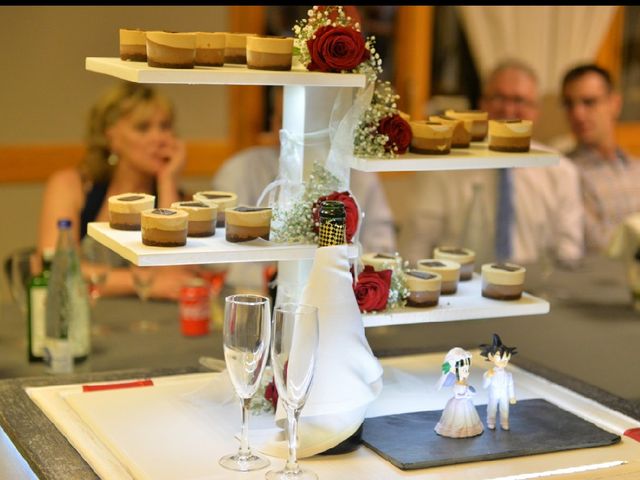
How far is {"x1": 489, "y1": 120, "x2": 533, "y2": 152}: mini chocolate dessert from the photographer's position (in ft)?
6.61

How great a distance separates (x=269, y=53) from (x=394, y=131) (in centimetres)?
25

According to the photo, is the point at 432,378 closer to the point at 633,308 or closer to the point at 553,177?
the point at 633,308

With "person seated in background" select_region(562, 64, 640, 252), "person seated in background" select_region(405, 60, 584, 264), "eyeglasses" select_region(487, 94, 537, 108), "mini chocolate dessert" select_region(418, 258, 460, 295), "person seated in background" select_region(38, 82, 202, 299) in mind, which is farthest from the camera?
"person seated in background" select_region(562, 64, 640, 252)

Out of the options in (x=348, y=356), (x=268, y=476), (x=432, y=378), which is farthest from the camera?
(x=432, y=378)

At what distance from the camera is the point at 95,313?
2.64 meters

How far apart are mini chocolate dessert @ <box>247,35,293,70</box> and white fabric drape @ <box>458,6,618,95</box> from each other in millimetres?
3893

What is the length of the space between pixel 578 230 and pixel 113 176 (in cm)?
169

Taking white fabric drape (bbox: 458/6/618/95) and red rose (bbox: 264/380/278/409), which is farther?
white fabric drape (bbox: 458/6/618/95)

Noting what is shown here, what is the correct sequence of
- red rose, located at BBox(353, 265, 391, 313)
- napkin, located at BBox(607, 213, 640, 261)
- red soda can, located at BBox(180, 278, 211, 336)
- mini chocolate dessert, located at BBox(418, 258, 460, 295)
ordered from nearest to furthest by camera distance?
red rose, located at BBox(353, 265, 391, 313)
mini chocolate dessert, located at BBox(418, 258, 460, 295)
red soda can, located at BBox(180, 278, 211, 336)
napkin, located at BBox(607, 213, 640, 261)

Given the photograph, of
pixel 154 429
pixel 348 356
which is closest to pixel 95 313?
A: pixel 154 429

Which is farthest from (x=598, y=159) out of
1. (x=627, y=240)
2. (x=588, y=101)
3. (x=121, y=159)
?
(x=121, y=159)

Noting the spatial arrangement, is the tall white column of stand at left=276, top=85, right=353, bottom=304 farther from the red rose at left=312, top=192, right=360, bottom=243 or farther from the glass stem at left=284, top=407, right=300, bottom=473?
the glass stem at left=284, top=407, right=300, bottom=473

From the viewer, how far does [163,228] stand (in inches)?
69.6

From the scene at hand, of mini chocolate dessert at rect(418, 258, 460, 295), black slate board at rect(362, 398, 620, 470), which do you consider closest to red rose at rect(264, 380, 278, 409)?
black slate board at rect(362, 398, 620, 470)
